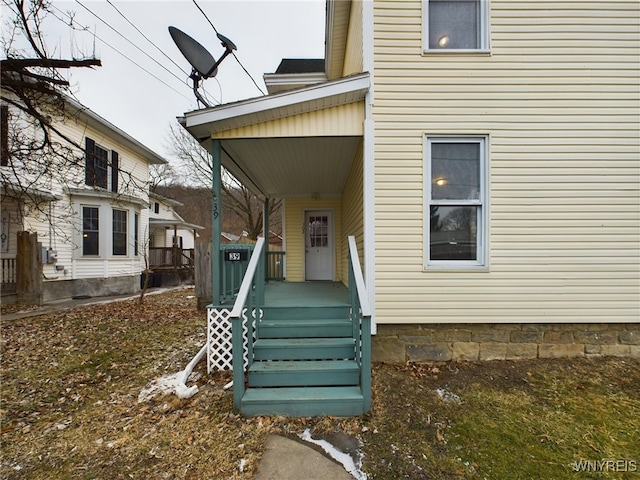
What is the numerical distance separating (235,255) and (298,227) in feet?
12.1

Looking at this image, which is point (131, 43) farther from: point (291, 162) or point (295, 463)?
point (295, 463)

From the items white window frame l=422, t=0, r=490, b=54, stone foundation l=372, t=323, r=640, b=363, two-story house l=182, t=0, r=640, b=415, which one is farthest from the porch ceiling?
stone foundation l=372, t=323, r=640, b=363

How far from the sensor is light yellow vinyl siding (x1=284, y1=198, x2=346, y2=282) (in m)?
7.57

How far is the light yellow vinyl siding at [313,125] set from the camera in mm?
3861

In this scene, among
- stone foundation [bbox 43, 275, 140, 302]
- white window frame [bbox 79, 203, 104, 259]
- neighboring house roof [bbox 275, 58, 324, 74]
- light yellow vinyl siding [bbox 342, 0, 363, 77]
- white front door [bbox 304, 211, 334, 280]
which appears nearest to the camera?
light yellow vinyl siding [bbox 342, 0, 363, 77]

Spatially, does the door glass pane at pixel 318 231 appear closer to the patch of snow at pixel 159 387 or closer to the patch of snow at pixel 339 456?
the patch of snow at pixel 159 387

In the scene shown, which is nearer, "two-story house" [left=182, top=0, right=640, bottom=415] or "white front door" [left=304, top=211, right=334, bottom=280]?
"two-story house" [left=182, top=0, right=640, bottom=415]

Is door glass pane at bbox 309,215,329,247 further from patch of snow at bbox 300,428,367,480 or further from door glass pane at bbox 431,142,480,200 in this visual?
patch of snow at bbox 300,428,367,480

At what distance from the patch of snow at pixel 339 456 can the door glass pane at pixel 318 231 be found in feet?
17.4

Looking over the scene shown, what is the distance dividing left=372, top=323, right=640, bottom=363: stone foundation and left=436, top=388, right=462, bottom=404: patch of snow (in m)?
0.59

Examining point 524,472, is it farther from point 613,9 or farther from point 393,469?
point 613,9

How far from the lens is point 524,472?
219cm

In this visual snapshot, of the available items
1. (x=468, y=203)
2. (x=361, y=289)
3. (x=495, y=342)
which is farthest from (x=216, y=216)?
(x=495, y=342)

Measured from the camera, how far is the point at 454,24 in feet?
12.8
